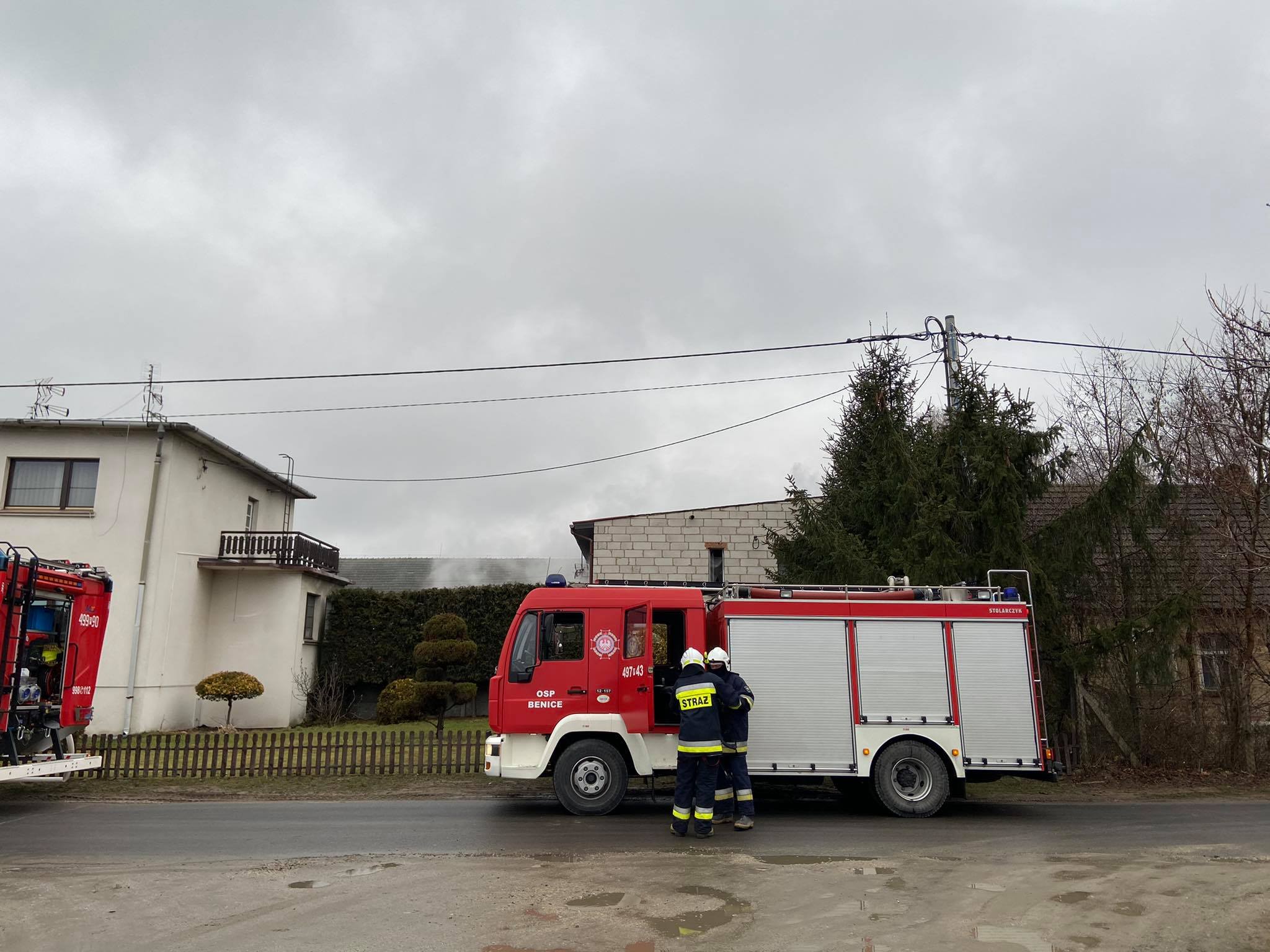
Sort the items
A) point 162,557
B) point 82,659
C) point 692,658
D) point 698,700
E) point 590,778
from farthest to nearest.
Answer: point 162,557 < point 82,659 < point 590,778 < point 692,658 < point 698,700

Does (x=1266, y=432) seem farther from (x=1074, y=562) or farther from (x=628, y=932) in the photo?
(x=628, y=932)

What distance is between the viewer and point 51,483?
22344 mm

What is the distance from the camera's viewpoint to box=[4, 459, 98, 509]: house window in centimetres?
2225

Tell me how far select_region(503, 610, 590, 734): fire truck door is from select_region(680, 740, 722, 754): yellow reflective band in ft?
5.44

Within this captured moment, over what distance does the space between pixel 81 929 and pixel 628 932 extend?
3.65m

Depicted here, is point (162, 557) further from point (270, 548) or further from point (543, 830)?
point (543, 830)

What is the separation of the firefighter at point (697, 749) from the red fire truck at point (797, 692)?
1.06m

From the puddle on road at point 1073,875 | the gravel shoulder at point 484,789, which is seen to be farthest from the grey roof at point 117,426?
the puddle on road at point 1073,875

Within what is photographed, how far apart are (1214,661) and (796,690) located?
9.03 meters

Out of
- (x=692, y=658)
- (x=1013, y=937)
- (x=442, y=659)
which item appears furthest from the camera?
(x=442, y=659)

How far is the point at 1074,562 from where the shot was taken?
14.3m

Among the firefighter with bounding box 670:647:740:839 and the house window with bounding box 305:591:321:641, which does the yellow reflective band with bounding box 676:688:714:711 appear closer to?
the firefighter with bounding box 670:647:740:839

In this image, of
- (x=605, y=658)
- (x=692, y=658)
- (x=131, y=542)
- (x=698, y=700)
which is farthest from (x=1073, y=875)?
(x=131, y=542)

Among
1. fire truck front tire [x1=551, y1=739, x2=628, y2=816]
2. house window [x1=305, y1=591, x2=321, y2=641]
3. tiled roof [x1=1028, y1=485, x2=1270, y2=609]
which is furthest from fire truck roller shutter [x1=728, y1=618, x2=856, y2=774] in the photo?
house window [x1=305, y1=591, x2=321, y2=641]
